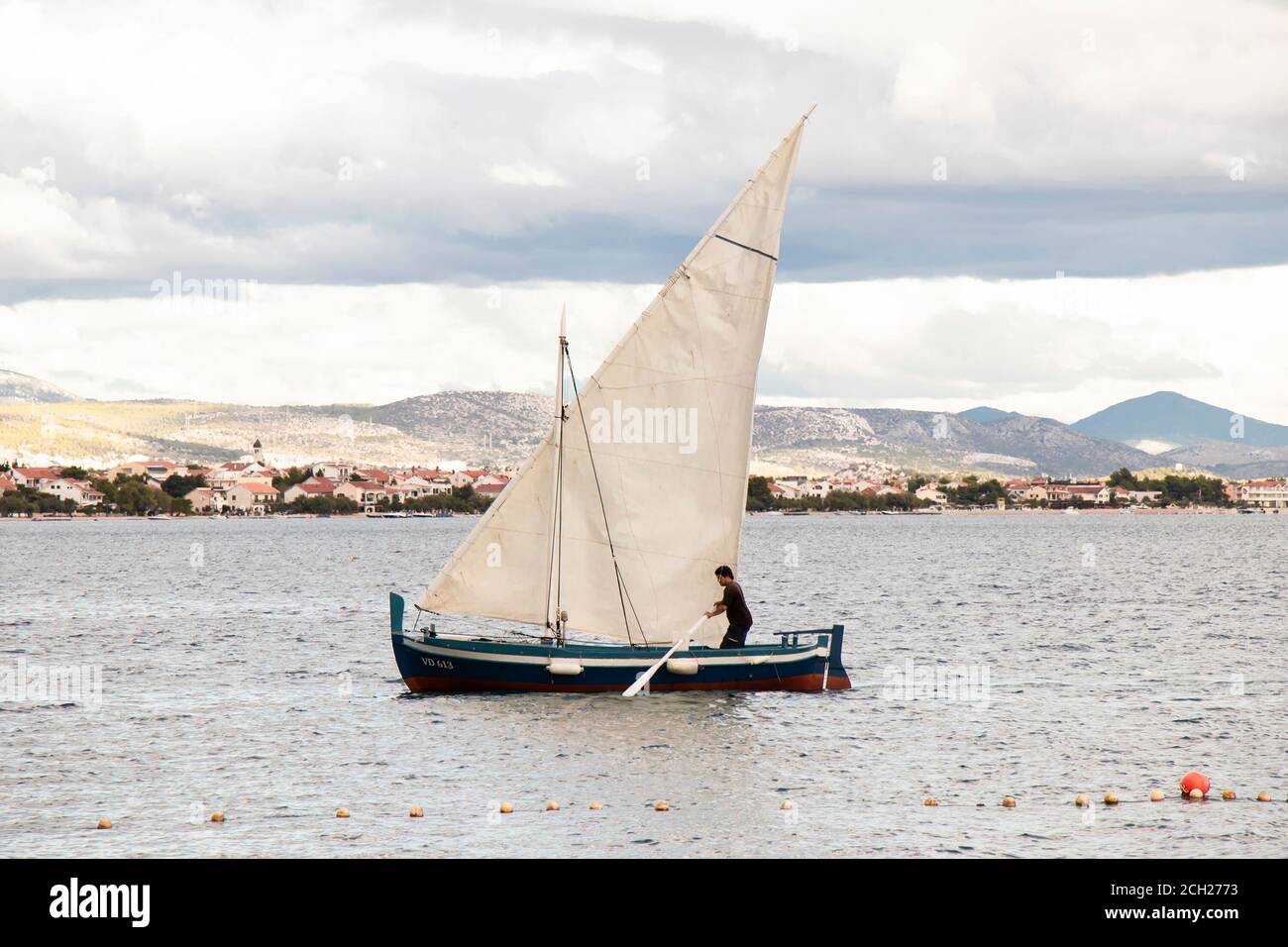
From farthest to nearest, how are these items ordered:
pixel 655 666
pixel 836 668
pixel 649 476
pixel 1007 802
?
pixel 836 668, pixel 649 476, pixel 655 666, pixel 1007 802

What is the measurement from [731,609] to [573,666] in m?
4.09

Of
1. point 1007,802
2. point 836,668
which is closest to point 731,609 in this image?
point 836,668

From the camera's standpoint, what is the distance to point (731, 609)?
126 feet

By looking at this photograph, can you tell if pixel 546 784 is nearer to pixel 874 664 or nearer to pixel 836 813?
pixel 836 813

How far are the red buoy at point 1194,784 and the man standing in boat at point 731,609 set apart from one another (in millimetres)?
11981

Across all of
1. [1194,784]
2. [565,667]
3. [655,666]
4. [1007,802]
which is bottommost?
[1007,802]

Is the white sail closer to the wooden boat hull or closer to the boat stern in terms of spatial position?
the wooden boat hull

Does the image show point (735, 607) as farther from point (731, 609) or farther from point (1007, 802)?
point (1007, 802)

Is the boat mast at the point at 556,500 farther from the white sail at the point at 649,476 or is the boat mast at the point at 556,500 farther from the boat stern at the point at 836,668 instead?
the boat stern at the point at 836,668

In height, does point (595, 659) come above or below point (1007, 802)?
above

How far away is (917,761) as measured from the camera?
3231cm

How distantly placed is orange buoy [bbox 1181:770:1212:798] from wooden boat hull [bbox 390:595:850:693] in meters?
12.6
